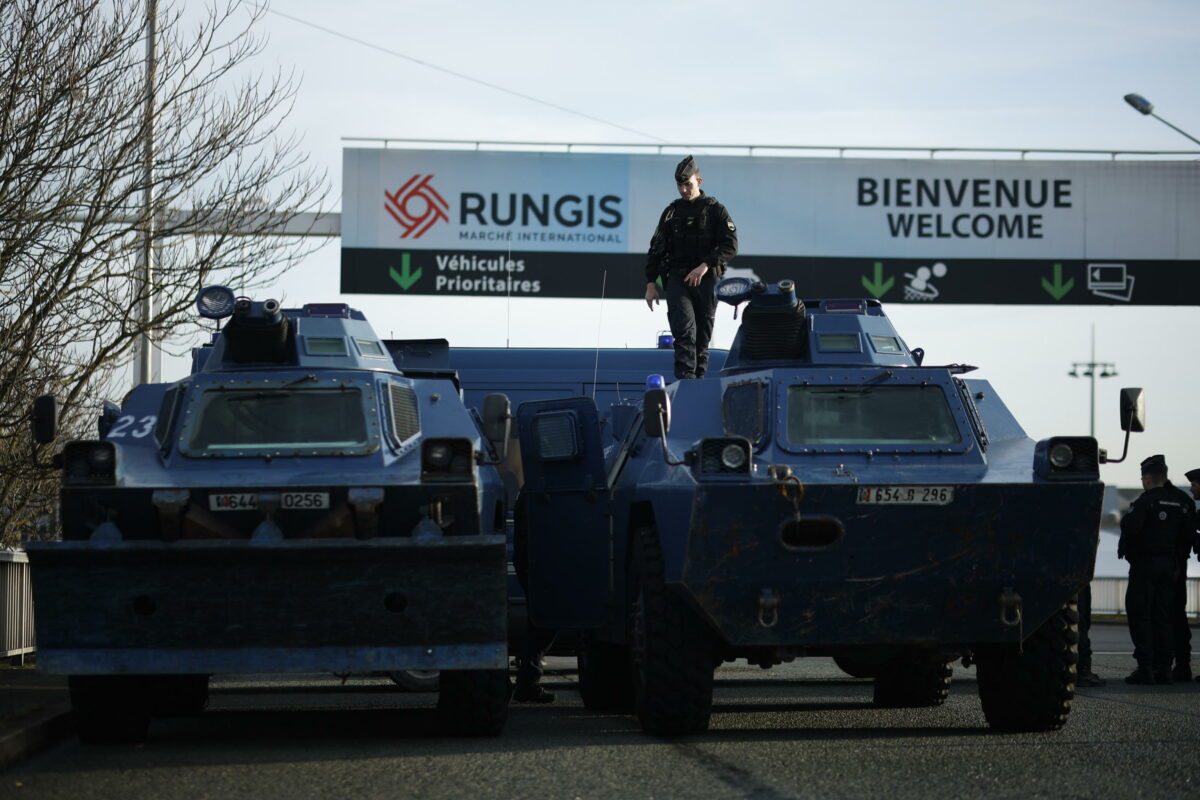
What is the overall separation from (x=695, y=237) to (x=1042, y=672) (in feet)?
16.1

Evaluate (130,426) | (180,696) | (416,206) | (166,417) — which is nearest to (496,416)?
(166,417)

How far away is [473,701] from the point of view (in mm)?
11164

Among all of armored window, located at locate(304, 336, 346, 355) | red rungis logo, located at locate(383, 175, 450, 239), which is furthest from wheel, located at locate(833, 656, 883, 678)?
red rungis logo, located at locate(383, 175, 450, 239)

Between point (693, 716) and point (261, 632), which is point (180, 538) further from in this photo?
point (693, 716)

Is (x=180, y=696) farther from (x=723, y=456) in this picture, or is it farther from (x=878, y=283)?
(x=878, y=283)

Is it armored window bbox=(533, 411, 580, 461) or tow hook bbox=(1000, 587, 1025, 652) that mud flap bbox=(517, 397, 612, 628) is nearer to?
armored window bbox=(533, 411, 580, 461)

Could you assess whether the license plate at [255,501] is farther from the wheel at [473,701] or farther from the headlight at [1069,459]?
the headlight at [1069,459]

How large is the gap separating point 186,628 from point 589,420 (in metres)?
3.72

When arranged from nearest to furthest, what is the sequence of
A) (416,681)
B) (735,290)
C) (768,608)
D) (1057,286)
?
(768,608) < (735,290) < (416,681) < (1057,286)

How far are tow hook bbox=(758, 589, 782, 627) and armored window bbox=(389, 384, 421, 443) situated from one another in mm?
2481

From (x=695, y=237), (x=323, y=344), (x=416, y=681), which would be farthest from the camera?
(x=416, y=681)

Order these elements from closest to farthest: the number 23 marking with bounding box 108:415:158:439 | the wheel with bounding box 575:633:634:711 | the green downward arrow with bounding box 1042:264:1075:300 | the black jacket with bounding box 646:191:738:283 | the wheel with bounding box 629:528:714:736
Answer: the wheel with bounding box 629:528:714:736 < the number 23 marking with bounding box 108:415:158:439 < the wheel with bounding box 575:633:634:711 < the black jacket with bounding box 646:191:738:283 < the green downward arrow with bounding box 1042:264:1075:300

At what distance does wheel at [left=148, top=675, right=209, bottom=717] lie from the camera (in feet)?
42.8

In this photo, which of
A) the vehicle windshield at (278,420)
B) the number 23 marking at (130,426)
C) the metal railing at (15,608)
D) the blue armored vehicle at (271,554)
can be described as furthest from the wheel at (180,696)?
the metal railing at (15,608)
